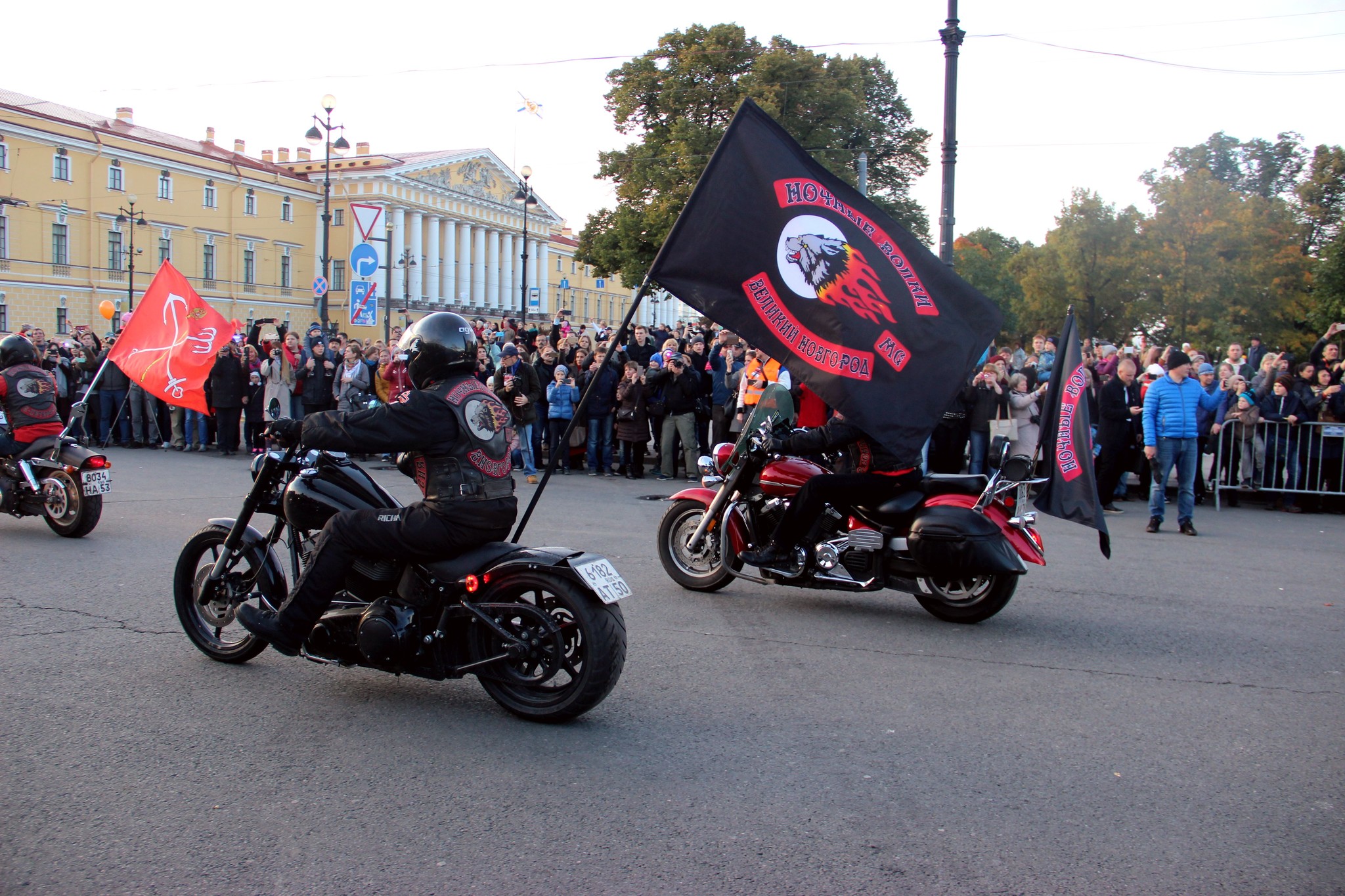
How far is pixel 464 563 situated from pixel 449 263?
9205cm

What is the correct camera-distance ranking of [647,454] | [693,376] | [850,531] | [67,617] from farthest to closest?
[647,454] → [693,376] → [850,531] → [67,617]

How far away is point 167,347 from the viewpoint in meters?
10.8

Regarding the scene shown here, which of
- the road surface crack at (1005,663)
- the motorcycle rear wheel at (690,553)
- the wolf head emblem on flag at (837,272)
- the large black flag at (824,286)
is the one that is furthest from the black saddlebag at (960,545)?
the wolf head emblem on flag at (837,272)

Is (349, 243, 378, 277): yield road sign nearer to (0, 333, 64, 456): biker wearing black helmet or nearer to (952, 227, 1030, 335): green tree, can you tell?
(0, 333, 64, 456): biker wearing black helmet

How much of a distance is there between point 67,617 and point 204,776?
2942 mm

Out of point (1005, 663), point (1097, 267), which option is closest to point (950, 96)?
point (1005, 663)

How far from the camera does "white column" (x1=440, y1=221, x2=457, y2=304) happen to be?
92875 millimetres

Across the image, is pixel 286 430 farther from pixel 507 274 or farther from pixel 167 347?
pixel 507 274

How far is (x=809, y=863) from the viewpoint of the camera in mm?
3348

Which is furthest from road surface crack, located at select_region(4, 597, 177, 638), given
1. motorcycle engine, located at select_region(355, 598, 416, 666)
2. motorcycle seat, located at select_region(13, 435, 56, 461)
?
motorcycle seat, located at select_region(13, 435, 56, 461)

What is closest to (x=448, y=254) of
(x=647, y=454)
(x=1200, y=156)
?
(x=1200, y=156)

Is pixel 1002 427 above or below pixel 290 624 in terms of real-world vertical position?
above

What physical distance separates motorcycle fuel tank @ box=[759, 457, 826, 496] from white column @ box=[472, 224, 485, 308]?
9340cm

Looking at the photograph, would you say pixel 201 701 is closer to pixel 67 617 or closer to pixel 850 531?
pixel 67 617
